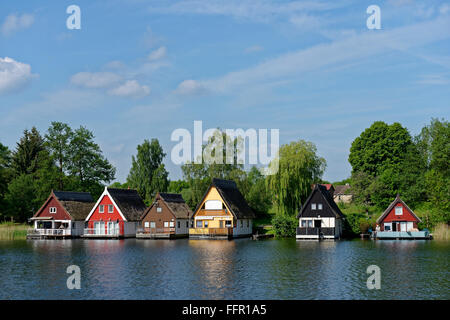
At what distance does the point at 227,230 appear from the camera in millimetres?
72562

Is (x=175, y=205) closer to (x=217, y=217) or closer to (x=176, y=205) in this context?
(x=176, y=205)

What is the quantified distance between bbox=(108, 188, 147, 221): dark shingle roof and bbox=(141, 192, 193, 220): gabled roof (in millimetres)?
2576

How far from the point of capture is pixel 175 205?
7838cm

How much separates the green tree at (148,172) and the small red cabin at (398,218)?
45.7 metres

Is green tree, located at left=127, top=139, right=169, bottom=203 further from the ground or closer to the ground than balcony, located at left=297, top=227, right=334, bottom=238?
further from the ground

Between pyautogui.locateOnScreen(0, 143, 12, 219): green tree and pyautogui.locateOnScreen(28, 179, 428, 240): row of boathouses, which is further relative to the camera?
pyautogui.locateOnScreen(0, 143, 12, 219): green tree

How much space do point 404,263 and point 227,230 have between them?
34191 millimetres

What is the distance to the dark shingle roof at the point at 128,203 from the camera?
7919cm

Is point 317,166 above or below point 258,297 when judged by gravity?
above

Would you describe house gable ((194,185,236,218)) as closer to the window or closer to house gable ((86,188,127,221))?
the window

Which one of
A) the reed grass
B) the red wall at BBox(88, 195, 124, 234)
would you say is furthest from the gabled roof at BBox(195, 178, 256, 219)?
the reed grass

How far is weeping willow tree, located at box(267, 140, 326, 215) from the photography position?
74.6 m
